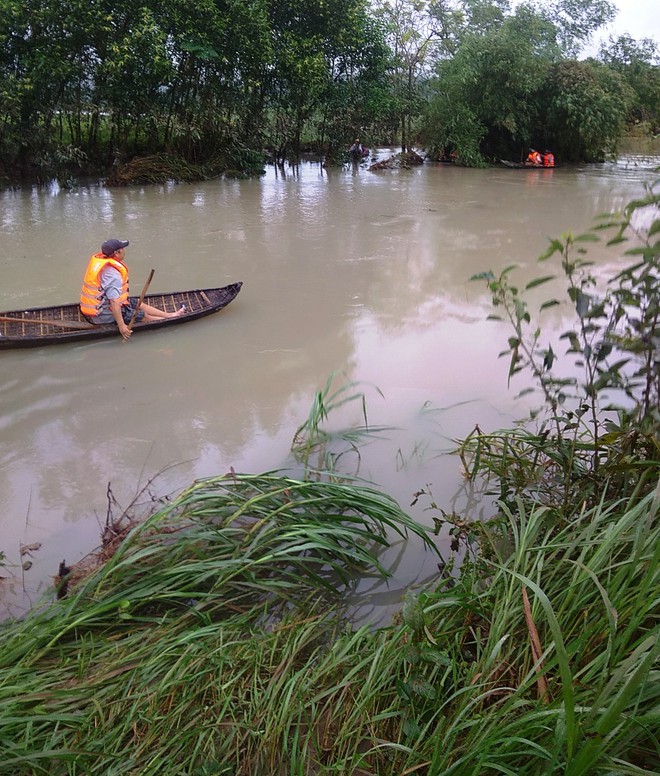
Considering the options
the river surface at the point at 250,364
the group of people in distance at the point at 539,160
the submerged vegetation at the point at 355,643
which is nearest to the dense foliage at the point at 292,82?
the group of people in distance at the point at 539,160

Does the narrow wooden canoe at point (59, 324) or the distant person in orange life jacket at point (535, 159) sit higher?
the distant person in orange life jacket at point (535, 159)

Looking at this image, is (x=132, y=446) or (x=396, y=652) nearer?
(x=396, y=652)

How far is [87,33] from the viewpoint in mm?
12211

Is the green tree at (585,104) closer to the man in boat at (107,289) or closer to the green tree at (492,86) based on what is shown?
the green tree at (492,86)

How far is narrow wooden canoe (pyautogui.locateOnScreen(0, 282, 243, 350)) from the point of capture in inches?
209

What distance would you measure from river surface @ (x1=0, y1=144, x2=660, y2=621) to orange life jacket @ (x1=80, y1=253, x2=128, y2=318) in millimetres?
359

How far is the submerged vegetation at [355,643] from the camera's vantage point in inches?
67.1

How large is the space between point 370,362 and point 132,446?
230 centimetres

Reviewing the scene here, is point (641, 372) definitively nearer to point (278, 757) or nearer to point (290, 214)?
point (278, 757)

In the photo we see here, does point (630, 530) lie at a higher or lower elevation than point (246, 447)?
higher

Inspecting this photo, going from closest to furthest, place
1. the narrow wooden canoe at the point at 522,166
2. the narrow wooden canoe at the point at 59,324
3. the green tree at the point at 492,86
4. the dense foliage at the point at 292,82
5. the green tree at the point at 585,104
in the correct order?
1. the narrow wooden canoe at the point at 59,324
2. the dense foliage at the point at 292,82
3. the green tree at the point at 492,86
4. the green tree at the point at 585,104
5. the narrow wooden canoe at the point at 522,166

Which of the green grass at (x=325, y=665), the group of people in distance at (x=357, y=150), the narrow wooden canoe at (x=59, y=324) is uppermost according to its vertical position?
the group of people in distance at (x=357, y=150)

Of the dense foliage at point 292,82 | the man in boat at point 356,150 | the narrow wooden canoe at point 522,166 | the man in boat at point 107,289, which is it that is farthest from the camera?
the man in boat at point 356,150

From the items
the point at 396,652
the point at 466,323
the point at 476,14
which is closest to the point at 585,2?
the point at 476,14
